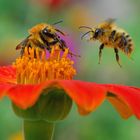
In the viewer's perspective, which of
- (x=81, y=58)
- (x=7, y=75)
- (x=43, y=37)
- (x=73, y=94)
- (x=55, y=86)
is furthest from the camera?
(x=81, y=58)

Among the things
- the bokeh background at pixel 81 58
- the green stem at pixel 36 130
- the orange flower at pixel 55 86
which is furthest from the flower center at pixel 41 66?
the bokeh background at pixel 81 58

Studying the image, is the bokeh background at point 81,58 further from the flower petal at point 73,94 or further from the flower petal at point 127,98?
the flower petal at point 73,94

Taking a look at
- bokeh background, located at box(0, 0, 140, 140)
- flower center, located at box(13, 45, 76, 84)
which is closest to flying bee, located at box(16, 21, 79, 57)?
flower center, located at box(13, 45, 76, 84)

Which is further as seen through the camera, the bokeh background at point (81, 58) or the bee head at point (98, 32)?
the bokeh background at point (81, 58)

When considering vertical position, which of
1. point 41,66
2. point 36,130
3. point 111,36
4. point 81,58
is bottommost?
point 36,130

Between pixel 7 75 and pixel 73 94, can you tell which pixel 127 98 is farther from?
pixel 7 75

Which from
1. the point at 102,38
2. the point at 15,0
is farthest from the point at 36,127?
the point at 15,0

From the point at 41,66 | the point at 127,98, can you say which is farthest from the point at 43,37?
the point at 127,98
